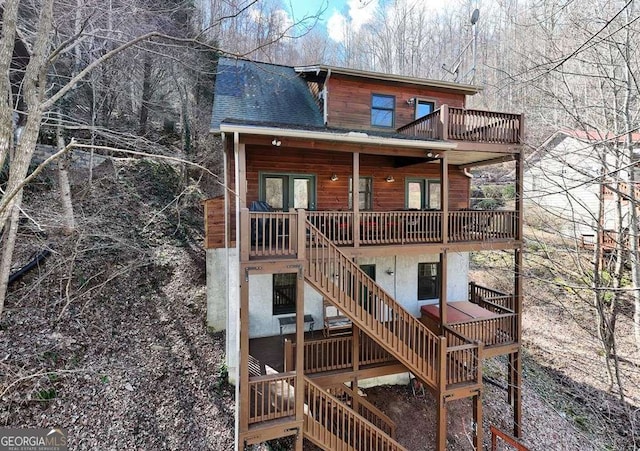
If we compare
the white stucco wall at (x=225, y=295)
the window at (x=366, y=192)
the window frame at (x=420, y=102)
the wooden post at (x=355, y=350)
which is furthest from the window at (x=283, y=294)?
the window frame at (x=420, y=102)

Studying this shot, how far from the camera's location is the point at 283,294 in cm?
892

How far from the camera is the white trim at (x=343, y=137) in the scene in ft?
20.2

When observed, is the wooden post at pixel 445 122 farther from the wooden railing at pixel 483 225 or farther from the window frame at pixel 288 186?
the window frame at pixel 288 186

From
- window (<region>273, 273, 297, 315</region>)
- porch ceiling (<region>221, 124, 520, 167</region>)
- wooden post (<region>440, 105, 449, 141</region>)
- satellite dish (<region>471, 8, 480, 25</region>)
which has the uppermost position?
satellite dish (<region>471, 8, 480, 25</region>)

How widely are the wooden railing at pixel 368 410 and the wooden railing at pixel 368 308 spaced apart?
1679 millimetres

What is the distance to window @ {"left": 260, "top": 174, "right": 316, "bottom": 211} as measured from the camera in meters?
8.76

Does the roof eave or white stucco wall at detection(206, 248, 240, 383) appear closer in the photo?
white stucco wall at detection(206, 248, 240, 383)

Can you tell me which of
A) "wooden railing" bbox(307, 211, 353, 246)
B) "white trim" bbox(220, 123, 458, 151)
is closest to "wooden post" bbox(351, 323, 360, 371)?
"wooden railing" bbox(307, 211, 353, 246)

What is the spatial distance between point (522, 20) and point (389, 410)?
9.49 m

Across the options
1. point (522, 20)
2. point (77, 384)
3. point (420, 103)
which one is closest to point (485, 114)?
point (420, 103)

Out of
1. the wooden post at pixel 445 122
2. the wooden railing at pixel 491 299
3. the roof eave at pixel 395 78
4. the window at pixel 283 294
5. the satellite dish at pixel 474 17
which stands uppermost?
the satellite dish at pixel 474 17

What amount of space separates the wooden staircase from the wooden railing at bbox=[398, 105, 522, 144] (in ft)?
15.7

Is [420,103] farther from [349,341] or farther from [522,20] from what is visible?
[349,341]

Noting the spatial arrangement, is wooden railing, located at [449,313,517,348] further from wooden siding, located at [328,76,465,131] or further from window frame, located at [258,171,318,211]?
wooden siding, located at [328,76,465,131]
